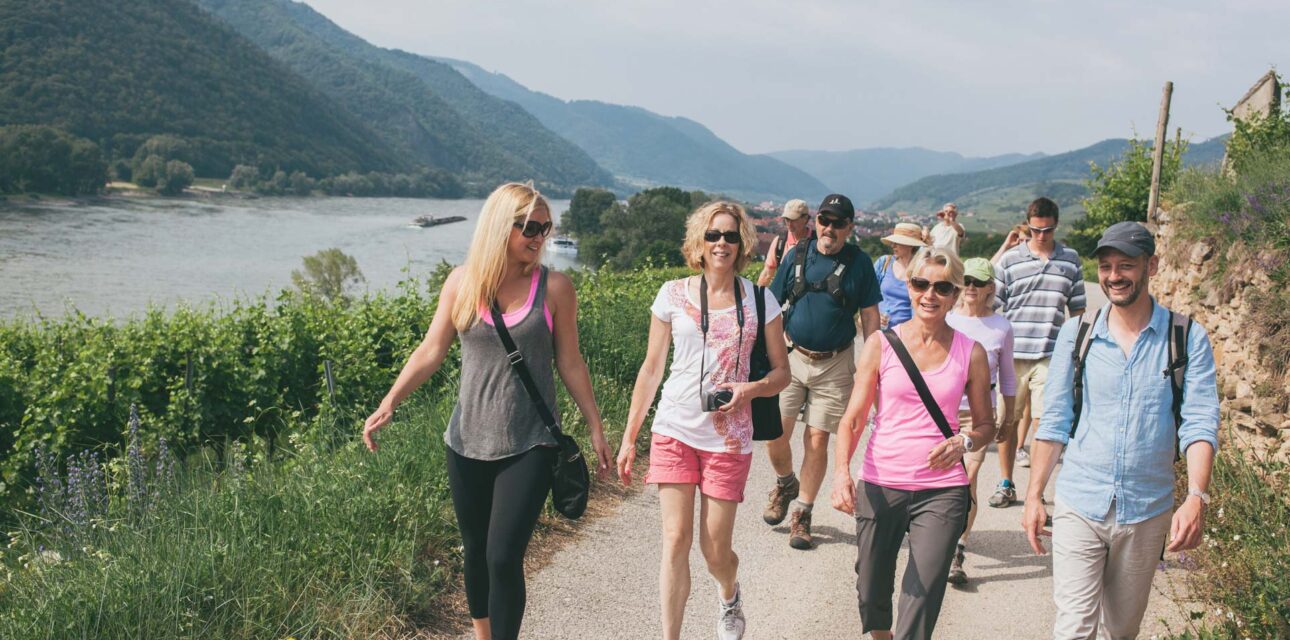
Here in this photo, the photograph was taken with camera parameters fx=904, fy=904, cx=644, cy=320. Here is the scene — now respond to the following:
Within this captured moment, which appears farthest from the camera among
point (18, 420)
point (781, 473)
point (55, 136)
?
point (55, 136)

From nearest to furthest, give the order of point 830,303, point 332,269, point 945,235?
1. point 830,303
2. point 945,235
3. point 332,269

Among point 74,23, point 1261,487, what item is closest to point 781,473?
point 1261,487

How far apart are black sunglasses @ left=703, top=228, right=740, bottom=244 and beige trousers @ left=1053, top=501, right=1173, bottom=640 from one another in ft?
4.82

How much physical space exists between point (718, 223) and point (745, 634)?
173 centimetres

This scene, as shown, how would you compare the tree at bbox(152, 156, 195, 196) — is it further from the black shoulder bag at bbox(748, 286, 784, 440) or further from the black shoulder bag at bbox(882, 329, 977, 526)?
the black shoulder bag at bbox(882, 329, 977, 526)

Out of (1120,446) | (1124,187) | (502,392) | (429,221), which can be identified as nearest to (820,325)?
(1120,446)

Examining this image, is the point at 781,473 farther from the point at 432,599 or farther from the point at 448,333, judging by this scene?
the point at 448,333

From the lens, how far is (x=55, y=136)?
8638 cm

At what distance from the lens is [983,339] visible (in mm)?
4574

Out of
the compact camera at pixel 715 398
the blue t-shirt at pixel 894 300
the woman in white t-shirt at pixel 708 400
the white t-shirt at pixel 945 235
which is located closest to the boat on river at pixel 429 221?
the white t-shirt at pixel 945 235

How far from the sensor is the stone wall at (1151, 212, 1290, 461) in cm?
553

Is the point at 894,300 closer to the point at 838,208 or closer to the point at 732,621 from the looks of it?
the point at 838,208

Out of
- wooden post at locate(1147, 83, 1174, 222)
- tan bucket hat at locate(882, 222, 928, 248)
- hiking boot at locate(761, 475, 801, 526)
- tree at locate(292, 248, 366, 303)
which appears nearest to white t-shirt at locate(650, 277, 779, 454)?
hiking boot at locate(761, 475, 801, 526)

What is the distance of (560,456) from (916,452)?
47.5 inches
